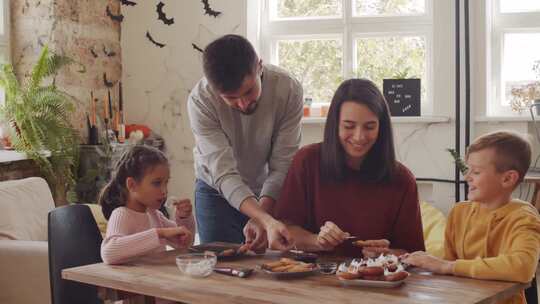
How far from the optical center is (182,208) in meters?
2.55

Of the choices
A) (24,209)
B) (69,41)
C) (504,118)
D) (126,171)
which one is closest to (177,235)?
(126,171)

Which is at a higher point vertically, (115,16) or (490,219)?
(115,16)

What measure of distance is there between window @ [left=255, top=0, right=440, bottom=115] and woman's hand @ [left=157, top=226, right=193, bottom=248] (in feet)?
10.1

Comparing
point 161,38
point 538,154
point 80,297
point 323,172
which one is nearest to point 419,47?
point 538,154

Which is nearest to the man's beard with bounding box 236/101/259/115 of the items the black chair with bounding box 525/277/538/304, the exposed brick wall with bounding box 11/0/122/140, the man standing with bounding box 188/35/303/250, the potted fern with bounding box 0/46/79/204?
the man standing with bounding box 188/35/303/250

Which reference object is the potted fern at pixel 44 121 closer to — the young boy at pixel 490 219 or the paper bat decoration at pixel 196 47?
the paper bat decoration at pixel 196 47

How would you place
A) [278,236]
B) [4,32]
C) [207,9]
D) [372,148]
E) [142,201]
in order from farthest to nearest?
[207,9] < [4,32] < [142,201] < [372,148] < [278,236]

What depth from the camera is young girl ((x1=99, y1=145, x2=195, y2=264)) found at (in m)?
2.31

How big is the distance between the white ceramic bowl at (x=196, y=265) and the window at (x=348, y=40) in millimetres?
3327

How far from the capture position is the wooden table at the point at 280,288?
5.45 ft

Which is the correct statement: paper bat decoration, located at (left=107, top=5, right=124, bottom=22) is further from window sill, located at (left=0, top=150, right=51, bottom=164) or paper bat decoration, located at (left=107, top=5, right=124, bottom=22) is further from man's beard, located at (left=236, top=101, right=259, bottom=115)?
man's beard, located at (left=236, top=101, right=259, bottom=115)

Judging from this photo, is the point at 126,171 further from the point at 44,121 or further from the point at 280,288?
the point at 44,121

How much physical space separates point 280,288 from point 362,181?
0.61 meters

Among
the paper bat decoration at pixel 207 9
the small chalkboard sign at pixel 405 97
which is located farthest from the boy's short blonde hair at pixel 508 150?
the paper bat decoration at pixel 207 9
